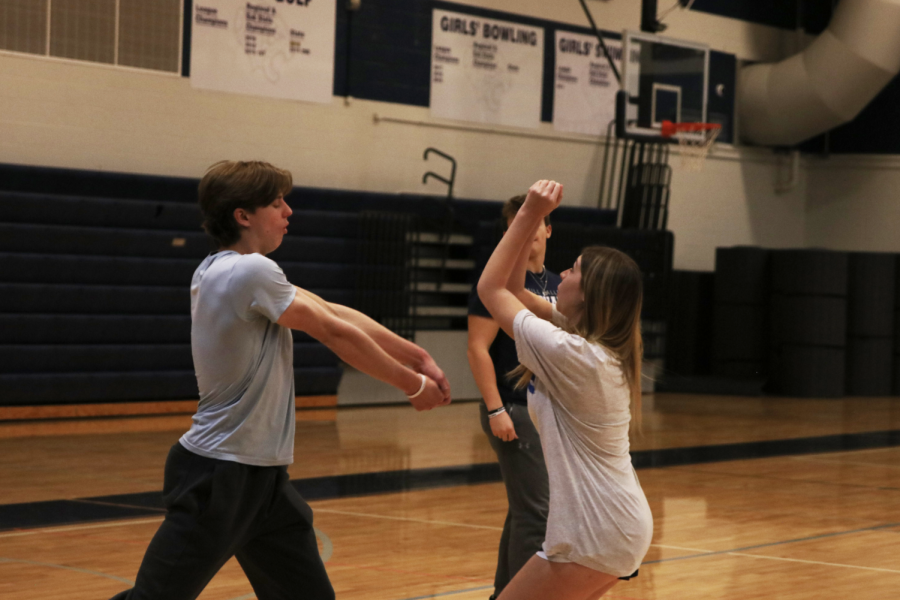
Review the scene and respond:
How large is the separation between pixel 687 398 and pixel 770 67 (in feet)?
15.2

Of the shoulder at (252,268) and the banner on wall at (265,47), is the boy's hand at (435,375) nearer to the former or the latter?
the shoulder at (252,268)

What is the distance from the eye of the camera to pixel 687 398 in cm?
1388

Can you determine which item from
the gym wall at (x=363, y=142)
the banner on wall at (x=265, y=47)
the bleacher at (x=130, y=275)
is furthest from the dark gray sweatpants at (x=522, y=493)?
the banner on wall at (x=265, y=47)

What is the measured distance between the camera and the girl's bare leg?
2750 millimetres

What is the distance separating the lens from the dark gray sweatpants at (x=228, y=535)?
2.67 meters

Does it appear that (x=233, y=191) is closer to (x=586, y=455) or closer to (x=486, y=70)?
(x=586, y=455)

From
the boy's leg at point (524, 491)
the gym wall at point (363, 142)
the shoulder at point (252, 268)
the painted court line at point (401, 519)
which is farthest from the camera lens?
the gym wall at point (363, 142)

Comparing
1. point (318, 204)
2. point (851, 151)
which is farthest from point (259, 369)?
point (851, 151)

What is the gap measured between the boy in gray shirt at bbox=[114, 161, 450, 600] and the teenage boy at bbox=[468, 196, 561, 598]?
1139 millimetres

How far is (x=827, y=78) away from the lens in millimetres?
14461

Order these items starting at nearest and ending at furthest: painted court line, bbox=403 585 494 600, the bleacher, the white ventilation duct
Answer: painted court line, bbox=403 585 494 600 < the bleacher < the white ventilation duct

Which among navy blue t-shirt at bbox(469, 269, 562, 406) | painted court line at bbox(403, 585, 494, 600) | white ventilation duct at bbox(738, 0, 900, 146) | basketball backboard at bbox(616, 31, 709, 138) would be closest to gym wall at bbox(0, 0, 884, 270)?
white ventilation duct at bbox(738, 0, 900, 146)

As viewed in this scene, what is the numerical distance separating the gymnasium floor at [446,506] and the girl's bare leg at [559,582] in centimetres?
189

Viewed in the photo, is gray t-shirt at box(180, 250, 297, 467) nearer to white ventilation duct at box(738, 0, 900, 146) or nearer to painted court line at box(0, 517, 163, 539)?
painted court line at box(0, 517, 163, 539)
